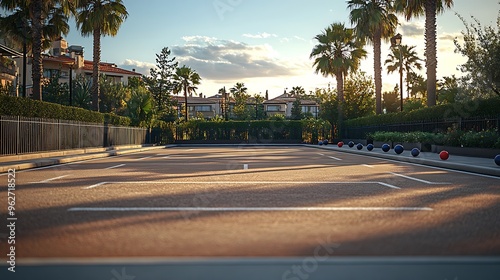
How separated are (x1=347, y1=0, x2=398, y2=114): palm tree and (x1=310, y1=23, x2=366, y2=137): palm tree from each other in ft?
22.8

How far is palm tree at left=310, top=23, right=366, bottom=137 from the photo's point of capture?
46469 mm

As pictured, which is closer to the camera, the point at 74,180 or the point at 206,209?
the point at 206,209

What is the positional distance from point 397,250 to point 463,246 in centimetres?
76

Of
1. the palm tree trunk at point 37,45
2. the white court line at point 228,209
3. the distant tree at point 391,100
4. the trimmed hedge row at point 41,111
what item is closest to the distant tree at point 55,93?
the trimmed hedge row at point 41,111

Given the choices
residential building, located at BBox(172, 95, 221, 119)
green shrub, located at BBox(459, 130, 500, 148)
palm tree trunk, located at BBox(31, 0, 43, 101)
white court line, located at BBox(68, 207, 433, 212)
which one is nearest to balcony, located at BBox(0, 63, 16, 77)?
palm tree trunk, located at BBox(31, 0, 43, 101)

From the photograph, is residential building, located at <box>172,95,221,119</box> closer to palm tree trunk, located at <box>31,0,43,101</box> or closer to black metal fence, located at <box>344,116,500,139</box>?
black metal fence, located at <box>344,116,500,139</box>

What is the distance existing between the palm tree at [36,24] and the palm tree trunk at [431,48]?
21679 mm

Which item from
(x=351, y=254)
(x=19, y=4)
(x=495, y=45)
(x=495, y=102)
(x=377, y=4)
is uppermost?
(x=377, y=4)

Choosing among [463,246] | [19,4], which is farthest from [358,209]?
[19,4]

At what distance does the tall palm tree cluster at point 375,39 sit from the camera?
2817cm

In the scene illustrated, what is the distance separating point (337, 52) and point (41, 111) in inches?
1261

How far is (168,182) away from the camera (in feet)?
35.6

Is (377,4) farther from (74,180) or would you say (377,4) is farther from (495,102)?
(74,180)

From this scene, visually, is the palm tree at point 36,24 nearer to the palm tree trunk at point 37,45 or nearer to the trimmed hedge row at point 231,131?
the palm tree trunk at point 37,45
